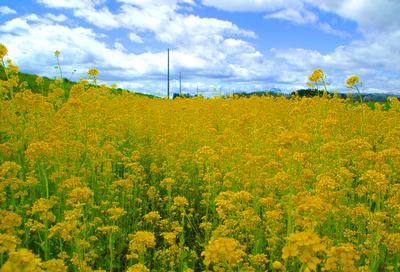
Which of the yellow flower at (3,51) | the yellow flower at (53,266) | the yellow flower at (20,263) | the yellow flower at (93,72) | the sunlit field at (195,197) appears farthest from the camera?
the yellow flower at (93,72)

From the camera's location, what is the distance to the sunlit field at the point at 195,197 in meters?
2.98

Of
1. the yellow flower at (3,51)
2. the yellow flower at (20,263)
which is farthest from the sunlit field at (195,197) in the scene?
the yellow flower at (3,51)

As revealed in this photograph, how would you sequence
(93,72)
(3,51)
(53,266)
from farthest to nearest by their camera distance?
(93,72)
(3,51)
(53,266)

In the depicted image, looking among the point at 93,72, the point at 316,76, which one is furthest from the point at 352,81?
the point at 93,72

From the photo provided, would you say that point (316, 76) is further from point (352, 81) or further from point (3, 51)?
point (3, 51)

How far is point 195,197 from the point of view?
18.8 ft

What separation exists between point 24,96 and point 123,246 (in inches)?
101

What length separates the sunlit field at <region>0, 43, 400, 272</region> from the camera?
9.77 feet

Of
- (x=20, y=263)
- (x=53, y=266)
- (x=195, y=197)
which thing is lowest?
(x=195, y=197)

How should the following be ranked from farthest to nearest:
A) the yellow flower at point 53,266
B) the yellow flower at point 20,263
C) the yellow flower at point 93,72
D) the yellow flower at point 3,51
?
the yellow flower at point 93,72, the yellow flower at point 3,51, the yellow flower at point 53,266, the yellow flower at point 20,263

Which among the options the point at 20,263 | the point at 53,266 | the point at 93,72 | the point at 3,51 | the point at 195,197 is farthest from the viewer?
the point at 93,72

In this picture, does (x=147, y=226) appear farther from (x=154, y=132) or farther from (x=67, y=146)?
(x=154, y=132)

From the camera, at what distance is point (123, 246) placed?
4348mm

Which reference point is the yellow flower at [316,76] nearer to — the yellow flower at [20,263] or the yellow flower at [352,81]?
the yellow flower at [352,81]
